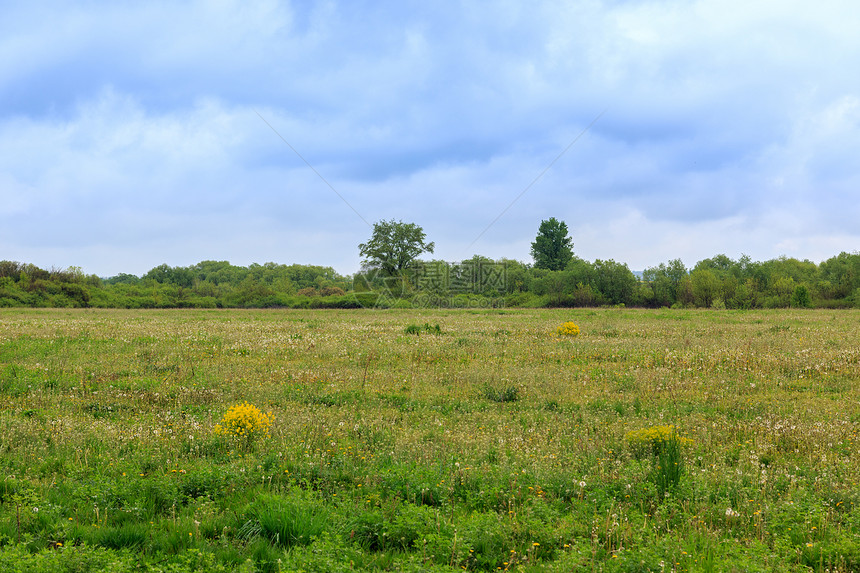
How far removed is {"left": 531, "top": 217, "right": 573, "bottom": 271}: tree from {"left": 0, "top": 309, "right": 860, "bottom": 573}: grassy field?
87.1m

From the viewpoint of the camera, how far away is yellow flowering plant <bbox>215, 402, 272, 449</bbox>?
24.9 feet

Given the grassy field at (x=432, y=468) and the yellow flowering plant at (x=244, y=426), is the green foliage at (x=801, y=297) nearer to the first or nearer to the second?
the grassy field at (x=432, y=468)

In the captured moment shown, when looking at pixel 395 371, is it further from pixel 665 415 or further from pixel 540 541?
pixel 540 541

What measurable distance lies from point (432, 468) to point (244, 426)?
319cm

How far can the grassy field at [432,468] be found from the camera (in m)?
4.52

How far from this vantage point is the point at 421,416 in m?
9.41

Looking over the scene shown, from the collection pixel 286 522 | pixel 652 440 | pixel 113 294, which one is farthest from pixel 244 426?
pixel 113 294

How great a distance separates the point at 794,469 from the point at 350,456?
19.2ft

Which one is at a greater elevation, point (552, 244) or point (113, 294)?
point (552, 244)

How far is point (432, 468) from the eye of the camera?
6.36 meters

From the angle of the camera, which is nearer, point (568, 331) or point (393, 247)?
point (568, 331)

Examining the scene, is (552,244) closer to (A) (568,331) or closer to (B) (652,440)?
(A) (568,331)

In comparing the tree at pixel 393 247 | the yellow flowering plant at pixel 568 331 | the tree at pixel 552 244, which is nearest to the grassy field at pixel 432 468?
the yellow flowering plant at pixel 568 331

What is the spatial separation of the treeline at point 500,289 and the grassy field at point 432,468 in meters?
43.8
